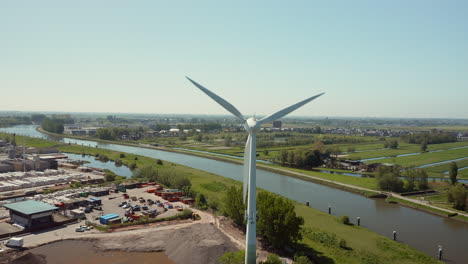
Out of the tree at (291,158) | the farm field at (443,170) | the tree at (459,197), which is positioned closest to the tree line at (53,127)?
the tree at (291,158)

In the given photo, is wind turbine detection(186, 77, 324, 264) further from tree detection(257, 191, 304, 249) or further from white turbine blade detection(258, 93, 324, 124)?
tree detection(257, 191, 304, 249)

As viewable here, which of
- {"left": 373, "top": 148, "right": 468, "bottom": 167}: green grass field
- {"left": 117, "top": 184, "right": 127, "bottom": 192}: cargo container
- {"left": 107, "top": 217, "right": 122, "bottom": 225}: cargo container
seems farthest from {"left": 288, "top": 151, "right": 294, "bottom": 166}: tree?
{"left": 107, "top": 217, "right": 122, "bottom": 225}: cargo container

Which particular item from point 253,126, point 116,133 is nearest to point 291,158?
point 253,126

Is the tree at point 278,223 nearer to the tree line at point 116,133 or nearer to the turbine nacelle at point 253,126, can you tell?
the turbine nacelle at point 253,126

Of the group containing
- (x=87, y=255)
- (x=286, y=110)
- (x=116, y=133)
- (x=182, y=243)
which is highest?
(x=286, y=110)

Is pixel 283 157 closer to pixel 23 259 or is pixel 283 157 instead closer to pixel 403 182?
pixel 403 182
